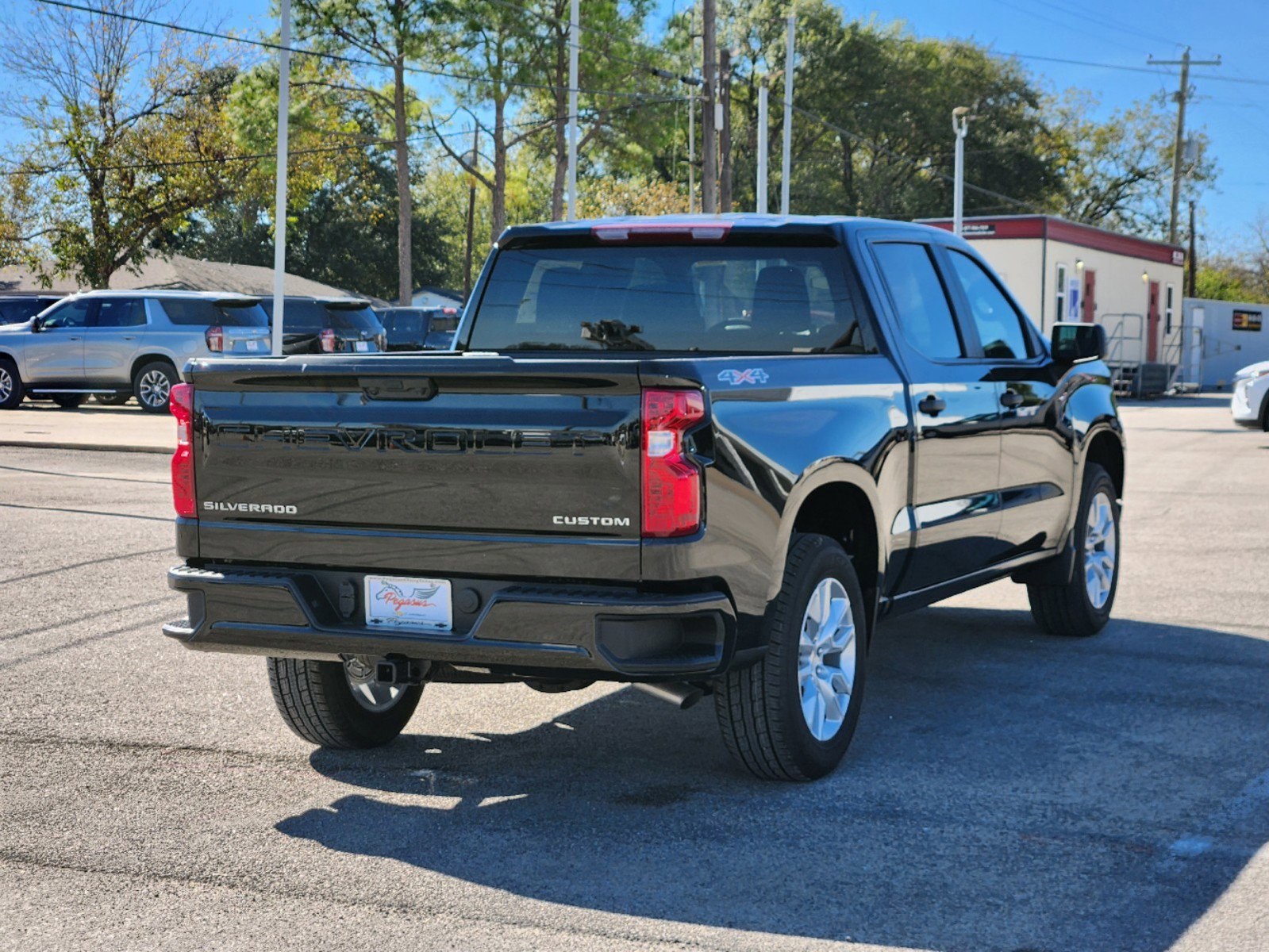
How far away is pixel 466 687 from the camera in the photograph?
706 cm

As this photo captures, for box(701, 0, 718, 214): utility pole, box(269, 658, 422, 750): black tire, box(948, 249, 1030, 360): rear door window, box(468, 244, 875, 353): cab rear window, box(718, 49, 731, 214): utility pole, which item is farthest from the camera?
box(718, 49, 731, 214): utility pole

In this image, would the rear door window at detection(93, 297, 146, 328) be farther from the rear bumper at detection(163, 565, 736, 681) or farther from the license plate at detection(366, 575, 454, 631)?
the license plate at detection(366, 575, 454, 631)

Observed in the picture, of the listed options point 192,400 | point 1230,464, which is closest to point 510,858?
point 192,400

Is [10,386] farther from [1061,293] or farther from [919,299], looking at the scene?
[1061,293]

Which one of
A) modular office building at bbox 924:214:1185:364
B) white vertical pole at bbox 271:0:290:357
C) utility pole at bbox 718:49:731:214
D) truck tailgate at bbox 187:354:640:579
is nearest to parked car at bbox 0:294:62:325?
white vertical pole at bbox 271:0:290:357

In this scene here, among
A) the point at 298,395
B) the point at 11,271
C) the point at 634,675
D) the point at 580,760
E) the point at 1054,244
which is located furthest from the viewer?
the point at 11,271

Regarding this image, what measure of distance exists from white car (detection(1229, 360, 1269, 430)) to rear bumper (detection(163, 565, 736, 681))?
2097cm

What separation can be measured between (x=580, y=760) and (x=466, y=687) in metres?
1.36

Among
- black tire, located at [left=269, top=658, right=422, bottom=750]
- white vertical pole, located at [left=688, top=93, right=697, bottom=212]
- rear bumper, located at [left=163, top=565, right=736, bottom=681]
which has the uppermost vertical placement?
white vertical pole, located at [left=688, top=93, right=697, bottom=212]

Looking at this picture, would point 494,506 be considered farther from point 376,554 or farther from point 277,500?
point 277,500

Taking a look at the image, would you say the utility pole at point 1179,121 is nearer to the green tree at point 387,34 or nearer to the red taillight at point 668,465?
the green tree at point 387,34

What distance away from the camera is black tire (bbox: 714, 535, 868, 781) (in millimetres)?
5172

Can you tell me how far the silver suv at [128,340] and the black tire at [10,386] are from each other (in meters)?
0.02

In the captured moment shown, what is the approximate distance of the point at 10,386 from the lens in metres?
27.9
